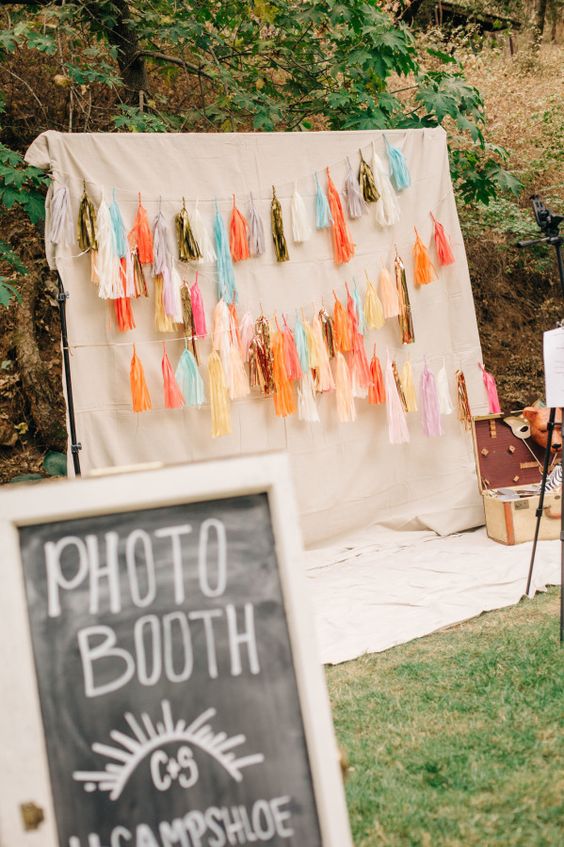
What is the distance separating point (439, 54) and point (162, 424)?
9.16ft

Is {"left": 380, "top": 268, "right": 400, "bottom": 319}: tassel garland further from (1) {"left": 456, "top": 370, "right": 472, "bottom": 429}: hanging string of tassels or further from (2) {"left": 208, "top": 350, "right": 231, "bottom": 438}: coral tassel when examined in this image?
(2) {"left": 208, "top": 350, "right": 231, "bottom": 438}: coral tassel

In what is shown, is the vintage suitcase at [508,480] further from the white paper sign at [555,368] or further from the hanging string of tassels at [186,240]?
the hanging string of tassels at [186,240]

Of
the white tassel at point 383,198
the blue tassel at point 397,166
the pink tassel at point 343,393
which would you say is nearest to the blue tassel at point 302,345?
the pink tassel at point 343,393

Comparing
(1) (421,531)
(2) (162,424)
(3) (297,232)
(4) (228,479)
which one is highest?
(3) (297,232)

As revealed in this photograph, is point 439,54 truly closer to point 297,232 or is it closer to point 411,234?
point 411,234

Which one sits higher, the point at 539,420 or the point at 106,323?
the point at 106,323

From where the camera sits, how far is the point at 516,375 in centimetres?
736

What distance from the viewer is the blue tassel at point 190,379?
4074 millimetres

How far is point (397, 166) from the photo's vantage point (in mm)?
4625

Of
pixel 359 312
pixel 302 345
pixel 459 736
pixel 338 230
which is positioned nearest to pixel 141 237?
pixel 302 345

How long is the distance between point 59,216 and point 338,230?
1.47 metres

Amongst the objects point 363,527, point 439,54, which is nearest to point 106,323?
point 363,527

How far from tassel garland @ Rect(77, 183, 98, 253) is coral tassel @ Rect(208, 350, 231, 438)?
0.78 m

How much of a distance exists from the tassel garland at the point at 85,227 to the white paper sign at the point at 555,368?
2116mm
